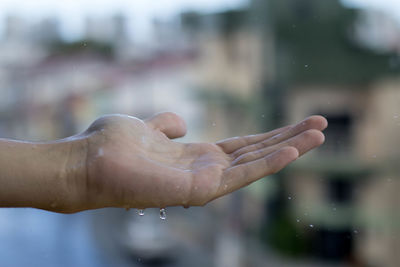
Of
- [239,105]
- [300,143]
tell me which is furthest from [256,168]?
[239,105]

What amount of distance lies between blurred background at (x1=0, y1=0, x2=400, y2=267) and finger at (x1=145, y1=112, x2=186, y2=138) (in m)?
3.36

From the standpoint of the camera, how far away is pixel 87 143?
762 mm

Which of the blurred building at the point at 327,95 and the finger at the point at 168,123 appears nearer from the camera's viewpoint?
the finger at the point at 168,123

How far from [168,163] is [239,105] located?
5629 millimetres

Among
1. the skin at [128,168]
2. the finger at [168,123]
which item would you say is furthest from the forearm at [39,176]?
the finger at [168,123]

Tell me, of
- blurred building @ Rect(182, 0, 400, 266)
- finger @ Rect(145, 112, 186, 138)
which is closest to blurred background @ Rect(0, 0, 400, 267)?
blurred building @ Rect(182, 0, 400, 266)

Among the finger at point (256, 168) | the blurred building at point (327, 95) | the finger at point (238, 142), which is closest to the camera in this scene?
the finger at point (256, 168)

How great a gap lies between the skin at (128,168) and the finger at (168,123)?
0.17ft

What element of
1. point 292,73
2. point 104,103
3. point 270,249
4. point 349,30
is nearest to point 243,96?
point 292,73

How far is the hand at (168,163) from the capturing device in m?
0.71

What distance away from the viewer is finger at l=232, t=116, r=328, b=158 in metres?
0.76

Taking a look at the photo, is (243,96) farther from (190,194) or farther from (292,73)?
(190,194)

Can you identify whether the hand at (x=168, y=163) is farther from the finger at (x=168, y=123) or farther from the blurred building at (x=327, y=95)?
the blurred building at (x=327, y=95)

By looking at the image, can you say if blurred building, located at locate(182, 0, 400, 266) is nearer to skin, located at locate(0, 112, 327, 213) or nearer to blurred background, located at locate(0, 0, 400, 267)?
blurred background, located at locate(0, 0, 400, 267)
